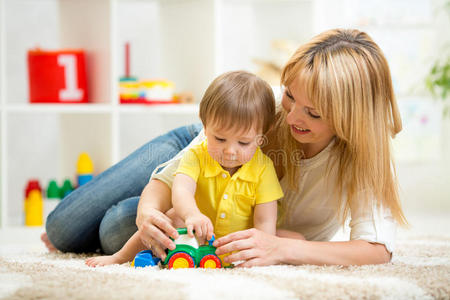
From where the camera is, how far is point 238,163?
1.18m

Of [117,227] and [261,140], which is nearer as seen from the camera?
[261,140]

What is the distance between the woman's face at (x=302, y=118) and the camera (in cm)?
116

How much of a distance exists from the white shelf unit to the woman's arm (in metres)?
1.27

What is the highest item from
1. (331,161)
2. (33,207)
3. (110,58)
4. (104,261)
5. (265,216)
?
(110,58)

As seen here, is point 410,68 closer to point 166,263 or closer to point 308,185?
point 308,185

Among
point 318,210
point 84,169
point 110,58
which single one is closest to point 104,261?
point 318,210

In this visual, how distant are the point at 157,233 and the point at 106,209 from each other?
476 millimetres

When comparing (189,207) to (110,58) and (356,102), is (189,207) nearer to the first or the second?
(356,102)

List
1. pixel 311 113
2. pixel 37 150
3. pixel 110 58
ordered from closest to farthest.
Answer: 1. pixel 311 113
2. pixel 110 58
3. pixel 37 150

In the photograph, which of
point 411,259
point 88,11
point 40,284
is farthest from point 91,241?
point 88,11

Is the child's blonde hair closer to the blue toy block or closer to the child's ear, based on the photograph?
the child's ear

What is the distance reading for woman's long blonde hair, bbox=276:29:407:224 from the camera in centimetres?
113

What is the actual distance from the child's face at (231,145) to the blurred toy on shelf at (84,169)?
1220 millimetres

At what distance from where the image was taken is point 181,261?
1.09 m
